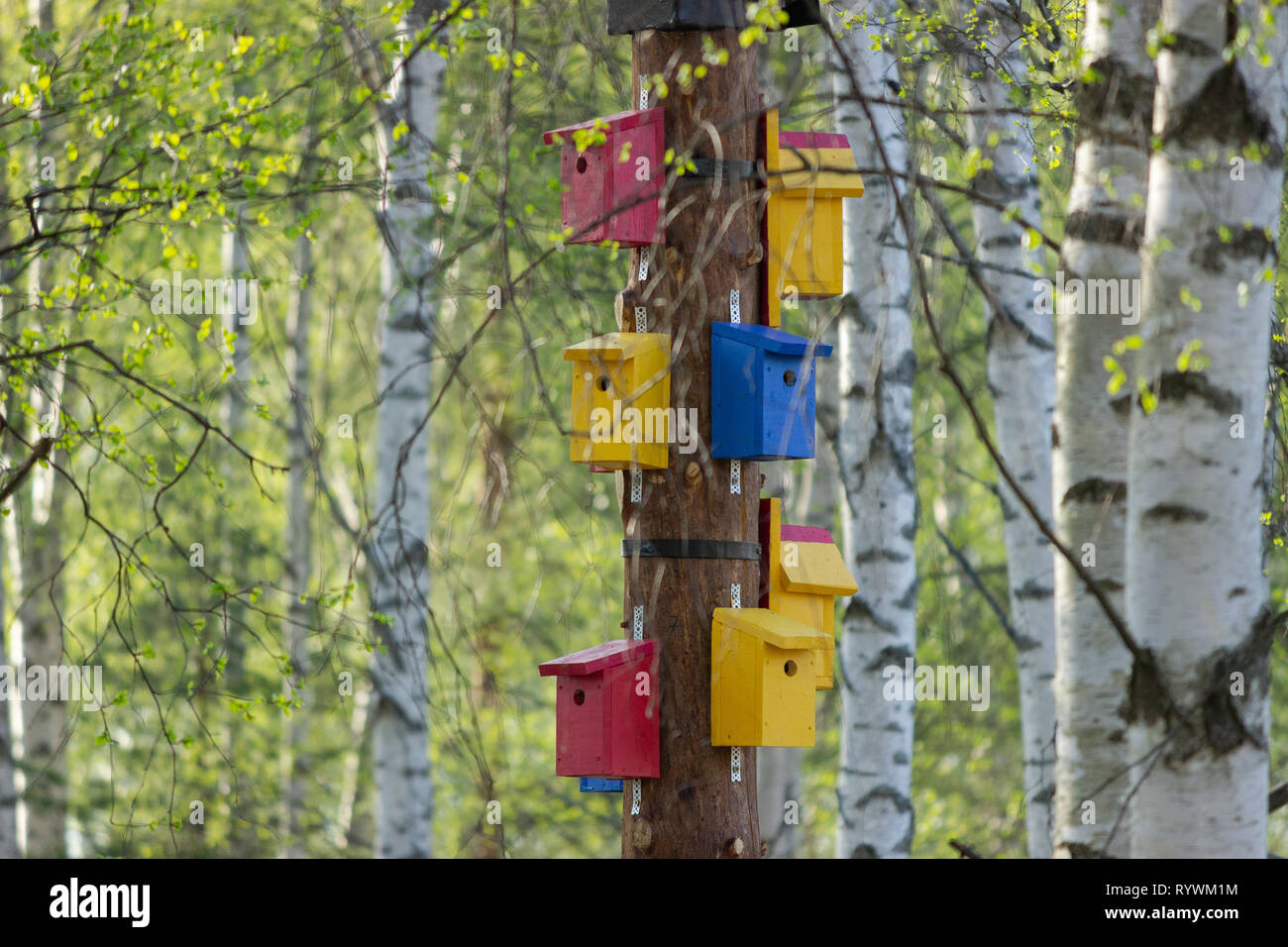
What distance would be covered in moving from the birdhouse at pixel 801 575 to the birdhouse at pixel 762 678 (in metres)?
0.13

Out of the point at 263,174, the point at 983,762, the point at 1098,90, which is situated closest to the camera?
the point at 1098,90

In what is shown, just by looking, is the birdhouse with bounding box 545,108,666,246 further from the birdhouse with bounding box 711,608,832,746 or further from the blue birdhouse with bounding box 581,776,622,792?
the blue birdhouse with bounding box 581,776,622,792

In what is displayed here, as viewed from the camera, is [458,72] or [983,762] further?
[983,762]

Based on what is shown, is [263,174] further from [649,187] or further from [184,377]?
[184,377]

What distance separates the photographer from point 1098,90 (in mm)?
3129

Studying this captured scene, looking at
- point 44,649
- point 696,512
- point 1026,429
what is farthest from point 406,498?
point 696,512

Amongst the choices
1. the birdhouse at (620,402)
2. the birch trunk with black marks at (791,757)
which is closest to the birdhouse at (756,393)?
the birdhouse at (620,402)

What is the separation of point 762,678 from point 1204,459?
129cm

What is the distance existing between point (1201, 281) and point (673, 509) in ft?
4.88

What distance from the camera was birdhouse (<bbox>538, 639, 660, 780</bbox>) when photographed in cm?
366

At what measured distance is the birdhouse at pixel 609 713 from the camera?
366 cm

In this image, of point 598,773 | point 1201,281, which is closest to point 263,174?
point 598,773

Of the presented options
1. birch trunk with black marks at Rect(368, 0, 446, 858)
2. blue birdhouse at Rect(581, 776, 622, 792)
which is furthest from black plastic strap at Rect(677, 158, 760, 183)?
birch trunk with black marks at Rect(368, 0, 446, 858)

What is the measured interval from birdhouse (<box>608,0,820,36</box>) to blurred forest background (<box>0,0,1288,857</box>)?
0.45ft
